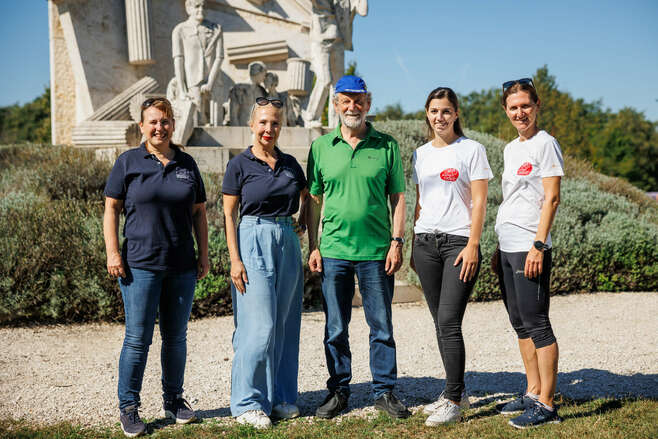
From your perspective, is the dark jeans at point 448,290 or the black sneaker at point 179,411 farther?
the black sneaker at point 179,411

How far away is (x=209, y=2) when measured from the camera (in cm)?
1387

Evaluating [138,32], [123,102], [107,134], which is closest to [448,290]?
[107,134]

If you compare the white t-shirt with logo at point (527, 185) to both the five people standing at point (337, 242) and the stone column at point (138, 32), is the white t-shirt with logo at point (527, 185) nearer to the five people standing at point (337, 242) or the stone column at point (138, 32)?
the five people standing at point (337, 242)

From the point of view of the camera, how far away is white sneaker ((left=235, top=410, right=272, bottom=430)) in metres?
3.10

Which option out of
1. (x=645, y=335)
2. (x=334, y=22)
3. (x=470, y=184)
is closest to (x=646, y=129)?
(x=334, y=22)

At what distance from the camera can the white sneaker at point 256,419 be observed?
310 cm

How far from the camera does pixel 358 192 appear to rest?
126 inches

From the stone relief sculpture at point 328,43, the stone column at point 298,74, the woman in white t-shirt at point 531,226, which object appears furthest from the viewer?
the stone column at point 298,74

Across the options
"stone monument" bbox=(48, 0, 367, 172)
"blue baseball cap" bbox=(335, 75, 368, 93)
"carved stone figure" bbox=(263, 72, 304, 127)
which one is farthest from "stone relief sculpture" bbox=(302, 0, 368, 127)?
"blue baseball cap" bbox=(335, 75, 368, 93)

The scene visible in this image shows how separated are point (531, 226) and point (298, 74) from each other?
1075 cm

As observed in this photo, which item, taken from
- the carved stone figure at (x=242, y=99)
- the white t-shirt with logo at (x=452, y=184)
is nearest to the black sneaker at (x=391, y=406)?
the white t-shirt with logo at (x=452, y=184)

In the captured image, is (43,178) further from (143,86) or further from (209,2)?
(209,2)

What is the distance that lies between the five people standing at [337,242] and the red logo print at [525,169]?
0.04 ft

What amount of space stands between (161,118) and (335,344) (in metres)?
1.64
